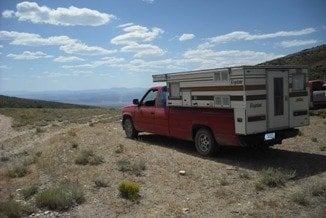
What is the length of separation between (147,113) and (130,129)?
1.49 metres

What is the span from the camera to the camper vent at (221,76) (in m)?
10.7

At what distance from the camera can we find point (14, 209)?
287 inches

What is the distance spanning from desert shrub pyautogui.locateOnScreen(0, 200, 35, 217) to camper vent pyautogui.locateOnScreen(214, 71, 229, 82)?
544 centimetres

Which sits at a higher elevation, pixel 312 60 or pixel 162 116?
pixel 312 60

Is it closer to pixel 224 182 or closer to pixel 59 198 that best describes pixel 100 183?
pixel 59 198

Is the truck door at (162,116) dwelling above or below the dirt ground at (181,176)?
above

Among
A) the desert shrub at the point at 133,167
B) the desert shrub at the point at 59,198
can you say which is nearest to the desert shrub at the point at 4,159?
the desert shrub at the point at 133,167

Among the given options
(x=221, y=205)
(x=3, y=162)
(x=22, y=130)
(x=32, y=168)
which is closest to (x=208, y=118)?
(x=221, y=205)

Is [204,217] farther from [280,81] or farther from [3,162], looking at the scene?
[3,162]

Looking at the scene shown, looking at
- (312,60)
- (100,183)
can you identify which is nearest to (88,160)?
(100,183)

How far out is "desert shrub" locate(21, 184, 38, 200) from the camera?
8.50 metres

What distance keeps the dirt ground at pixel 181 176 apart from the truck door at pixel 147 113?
56 cm

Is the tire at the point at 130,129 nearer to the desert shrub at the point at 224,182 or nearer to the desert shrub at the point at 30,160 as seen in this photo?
the desert shrub at the point at 30,160

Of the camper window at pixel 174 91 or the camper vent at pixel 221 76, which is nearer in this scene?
the camper vent at pixel 221 76
